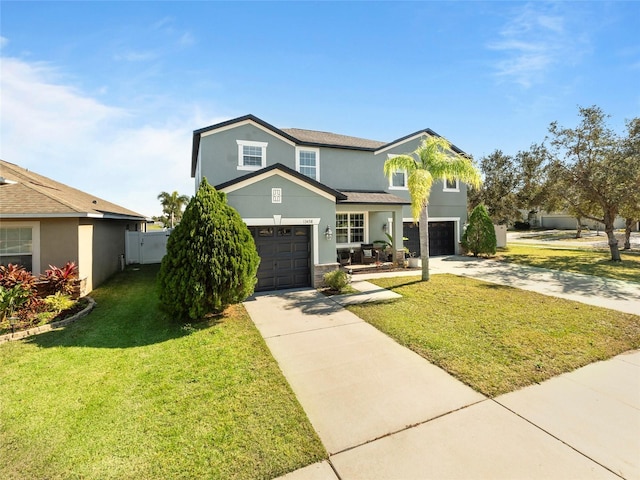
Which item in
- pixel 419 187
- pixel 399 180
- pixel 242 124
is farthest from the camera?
pixel 399 180

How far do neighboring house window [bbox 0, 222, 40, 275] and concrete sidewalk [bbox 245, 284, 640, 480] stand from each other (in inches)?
351

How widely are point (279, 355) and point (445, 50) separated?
11788 mm

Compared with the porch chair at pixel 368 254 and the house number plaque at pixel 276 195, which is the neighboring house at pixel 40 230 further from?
the porch chair at pixel 368 254

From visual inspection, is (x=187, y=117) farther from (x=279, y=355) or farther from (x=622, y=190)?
(x=622, y=190)

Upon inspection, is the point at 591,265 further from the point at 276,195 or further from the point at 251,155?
the point at 251,155

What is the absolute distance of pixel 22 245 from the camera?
880cm

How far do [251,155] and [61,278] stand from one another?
868 centimetres

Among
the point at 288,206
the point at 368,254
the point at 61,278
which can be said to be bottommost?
the point at 61,278

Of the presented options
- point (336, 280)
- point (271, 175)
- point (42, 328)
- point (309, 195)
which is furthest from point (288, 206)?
point (42, 328)

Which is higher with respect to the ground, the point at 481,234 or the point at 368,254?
the point at 481,234

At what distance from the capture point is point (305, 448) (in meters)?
3.11

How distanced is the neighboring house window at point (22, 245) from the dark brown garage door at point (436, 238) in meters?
16.9

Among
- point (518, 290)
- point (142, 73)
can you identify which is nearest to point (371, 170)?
point (518, 290)

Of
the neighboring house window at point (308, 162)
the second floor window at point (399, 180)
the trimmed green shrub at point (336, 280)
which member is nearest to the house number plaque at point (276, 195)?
the trimmed green shrub at point (336, 280)
